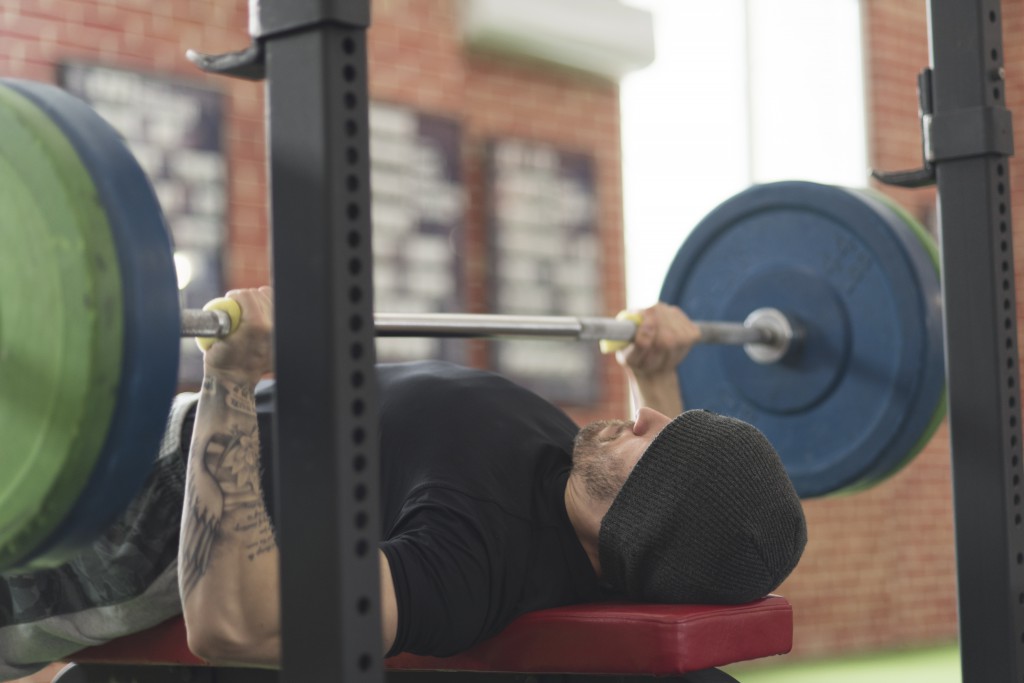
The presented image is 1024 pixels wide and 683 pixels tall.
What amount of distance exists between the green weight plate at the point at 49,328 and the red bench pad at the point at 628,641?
57cm

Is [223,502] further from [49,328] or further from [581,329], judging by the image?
[581,329]

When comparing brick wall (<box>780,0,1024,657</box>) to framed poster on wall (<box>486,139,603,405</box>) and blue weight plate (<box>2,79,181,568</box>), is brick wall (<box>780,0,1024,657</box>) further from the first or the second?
blue weight plate (<box>2,79,181,568</box>)

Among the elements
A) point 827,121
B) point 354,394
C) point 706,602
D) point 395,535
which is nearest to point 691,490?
point 706,602

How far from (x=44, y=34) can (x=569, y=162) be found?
5.68ft

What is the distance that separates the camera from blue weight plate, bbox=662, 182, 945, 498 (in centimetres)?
211

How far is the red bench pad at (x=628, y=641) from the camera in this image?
1355 millimetres

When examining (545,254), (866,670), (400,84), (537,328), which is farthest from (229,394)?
(866,670)

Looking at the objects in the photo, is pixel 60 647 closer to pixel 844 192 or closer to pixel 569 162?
pixel 844 192

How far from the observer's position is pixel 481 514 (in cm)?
148

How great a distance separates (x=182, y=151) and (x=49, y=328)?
2.10 m

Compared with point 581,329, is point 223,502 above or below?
below

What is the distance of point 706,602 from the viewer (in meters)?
1.49

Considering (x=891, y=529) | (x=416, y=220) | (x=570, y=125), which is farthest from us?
(x=891, y=529)

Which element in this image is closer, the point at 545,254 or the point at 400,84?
the point at 400,84
